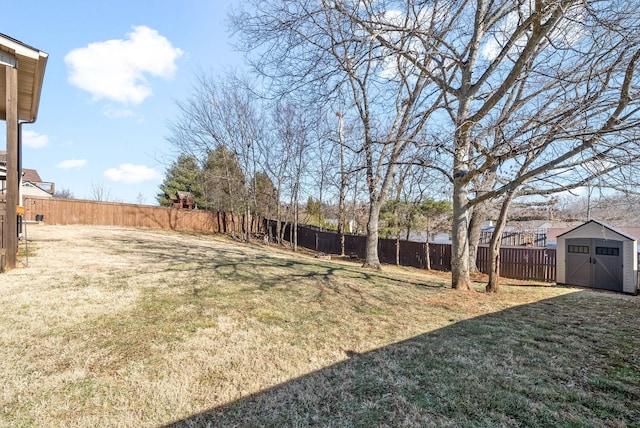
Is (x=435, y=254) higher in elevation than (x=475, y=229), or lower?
lower

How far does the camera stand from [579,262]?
34.4ft

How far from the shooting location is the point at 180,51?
957cm

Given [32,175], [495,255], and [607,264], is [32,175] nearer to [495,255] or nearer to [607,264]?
[495,255]

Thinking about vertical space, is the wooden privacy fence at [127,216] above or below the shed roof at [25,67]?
below

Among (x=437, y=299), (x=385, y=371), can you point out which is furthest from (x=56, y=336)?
(x=437, y=299)

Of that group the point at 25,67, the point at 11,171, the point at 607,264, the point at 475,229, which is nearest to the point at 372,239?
the point at 475,229

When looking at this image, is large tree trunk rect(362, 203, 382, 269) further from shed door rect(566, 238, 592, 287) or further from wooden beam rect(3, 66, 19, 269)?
wooden beam rect(3, 66, 19, 269)

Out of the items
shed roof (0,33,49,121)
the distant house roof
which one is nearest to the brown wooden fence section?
shed roof (0,33,49,121)

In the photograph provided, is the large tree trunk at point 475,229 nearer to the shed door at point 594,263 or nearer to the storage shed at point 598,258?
the storage shed at point 598,258

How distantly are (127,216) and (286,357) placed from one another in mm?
19852

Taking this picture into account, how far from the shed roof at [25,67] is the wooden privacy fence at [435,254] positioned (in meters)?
14.5

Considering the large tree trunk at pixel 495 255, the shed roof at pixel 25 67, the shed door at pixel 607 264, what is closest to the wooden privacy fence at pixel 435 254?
the shed door at pixel 607 264

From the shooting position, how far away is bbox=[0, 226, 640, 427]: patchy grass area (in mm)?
2279

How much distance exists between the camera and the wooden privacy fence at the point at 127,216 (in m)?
16.7
